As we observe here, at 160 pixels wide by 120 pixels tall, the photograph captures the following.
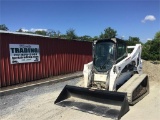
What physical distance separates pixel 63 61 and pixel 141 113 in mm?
8231

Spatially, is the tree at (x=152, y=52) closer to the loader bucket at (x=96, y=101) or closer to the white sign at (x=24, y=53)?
the white sign at (x=24, y=53)

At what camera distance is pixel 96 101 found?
741 cm

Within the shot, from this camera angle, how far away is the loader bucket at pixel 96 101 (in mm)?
6492

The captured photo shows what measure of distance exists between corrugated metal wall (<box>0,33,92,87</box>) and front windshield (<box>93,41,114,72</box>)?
4406mm

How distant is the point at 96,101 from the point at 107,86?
703mm

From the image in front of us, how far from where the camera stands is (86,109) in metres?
6.89

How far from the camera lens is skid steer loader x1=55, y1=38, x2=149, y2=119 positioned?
6938 millimetres

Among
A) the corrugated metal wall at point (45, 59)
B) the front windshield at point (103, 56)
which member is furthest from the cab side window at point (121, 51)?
the corrugated metal wall at point (45, 59)

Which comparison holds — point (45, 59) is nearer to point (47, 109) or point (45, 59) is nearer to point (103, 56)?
point (103, 56)

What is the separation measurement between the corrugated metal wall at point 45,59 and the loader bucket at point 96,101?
383 centimetres

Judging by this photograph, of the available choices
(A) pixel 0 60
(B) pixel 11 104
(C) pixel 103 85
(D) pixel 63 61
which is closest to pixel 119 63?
(C) pixel 103 85

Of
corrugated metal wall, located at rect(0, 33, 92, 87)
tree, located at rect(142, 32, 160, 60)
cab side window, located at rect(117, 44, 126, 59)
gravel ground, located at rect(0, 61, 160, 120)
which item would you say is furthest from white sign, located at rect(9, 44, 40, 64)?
tree, located at rect(142, 32, 160, 60)

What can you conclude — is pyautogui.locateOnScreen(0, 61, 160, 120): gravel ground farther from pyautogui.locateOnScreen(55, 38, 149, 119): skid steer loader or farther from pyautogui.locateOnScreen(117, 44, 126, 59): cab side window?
pyautogui.locateOnScreen(117, 44, 126, 59): cab side window

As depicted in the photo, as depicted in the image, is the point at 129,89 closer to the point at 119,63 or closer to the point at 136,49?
the point at 119,63
